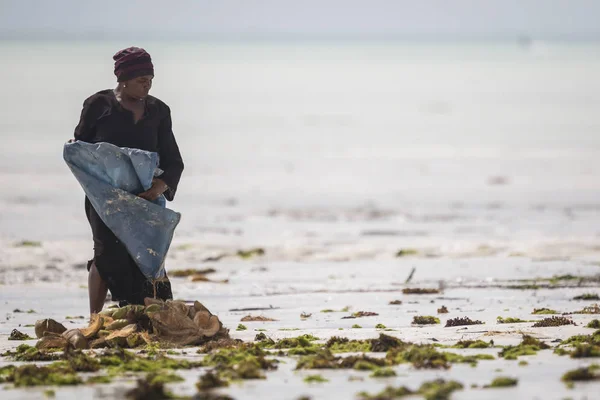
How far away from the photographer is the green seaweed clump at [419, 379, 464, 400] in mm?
4031

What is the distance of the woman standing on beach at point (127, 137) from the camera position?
5.66m

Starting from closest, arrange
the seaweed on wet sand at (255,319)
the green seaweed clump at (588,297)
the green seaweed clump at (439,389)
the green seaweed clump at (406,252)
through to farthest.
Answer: the green seaweed clump at (439,389)
the seaweed on wet sand at (255,319)
the green seaweed clump at (588,297)
the green seaweed clump at (406,252)

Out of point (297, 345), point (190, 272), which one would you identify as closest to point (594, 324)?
point (297, 345)

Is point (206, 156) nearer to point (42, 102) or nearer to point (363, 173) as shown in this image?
point (363, 173)

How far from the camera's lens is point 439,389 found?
13.5 ft

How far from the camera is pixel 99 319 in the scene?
5.46 metres

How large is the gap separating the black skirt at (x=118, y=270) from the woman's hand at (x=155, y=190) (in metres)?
0.27

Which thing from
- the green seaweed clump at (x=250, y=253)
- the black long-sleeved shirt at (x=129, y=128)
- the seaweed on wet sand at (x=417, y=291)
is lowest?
the seaweed on wet sand at (x=417, y=291)

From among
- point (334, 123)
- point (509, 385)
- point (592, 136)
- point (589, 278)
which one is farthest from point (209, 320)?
point (334, 123)

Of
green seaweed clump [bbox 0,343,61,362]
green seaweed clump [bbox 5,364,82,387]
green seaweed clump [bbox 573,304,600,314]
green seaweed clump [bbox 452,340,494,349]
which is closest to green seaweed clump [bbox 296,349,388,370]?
green seaweed clump [bbox 452,340,494,349]

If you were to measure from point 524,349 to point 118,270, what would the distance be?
7.27 ft

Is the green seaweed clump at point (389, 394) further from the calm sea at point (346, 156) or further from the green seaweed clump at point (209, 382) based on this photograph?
the calm sea at point (346, 156)

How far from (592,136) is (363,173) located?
9510mm

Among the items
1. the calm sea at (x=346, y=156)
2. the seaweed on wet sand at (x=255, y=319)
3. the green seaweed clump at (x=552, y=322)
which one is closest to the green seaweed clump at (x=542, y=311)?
the green seaweed clump at (x=552, y=322)
